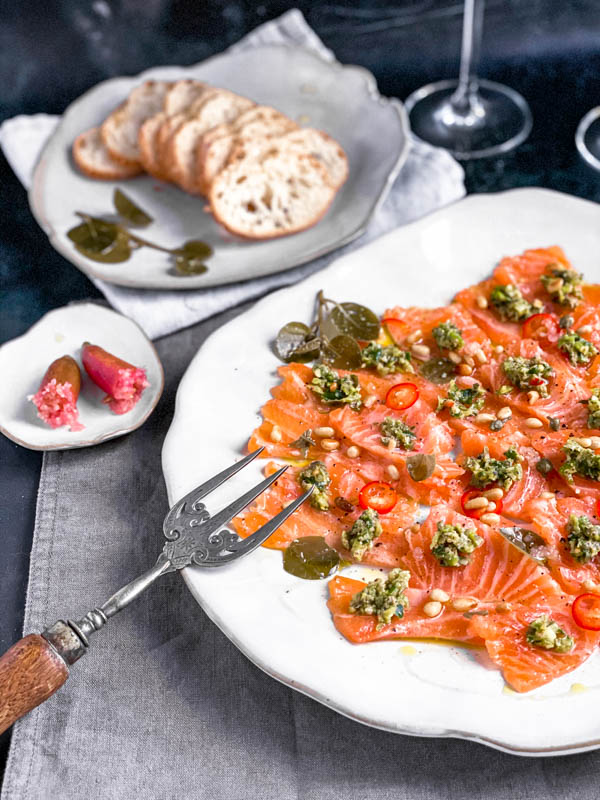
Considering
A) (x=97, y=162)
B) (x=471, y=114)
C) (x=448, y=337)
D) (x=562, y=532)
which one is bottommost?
(x=562, y=532)

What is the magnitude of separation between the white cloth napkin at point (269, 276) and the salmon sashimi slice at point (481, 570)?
1845 millimetres

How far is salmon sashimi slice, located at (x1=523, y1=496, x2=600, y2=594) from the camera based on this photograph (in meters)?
3.13

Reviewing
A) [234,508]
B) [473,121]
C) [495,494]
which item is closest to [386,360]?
[495,494]

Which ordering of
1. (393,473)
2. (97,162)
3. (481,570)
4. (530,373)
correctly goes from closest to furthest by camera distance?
(481,570), (393,473), (530,373), (97,162)

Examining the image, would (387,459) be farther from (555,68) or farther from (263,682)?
(555,68)

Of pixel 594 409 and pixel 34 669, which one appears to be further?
pixel 594 409

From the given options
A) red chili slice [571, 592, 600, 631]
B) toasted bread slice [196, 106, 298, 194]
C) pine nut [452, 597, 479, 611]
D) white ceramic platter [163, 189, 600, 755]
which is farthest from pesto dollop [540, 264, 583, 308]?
toasted bread slice [196, 106, 298, 194]

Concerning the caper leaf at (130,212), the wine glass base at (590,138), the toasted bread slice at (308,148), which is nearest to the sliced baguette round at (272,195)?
the toasted bread slice at (308,148)

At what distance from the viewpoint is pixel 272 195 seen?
471cm

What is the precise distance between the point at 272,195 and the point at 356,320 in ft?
3.44

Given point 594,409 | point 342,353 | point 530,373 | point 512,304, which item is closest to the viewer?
point 594,409

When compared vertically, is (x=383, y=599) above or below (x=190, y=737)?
above

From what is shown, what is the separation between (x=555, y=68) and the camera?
5.98 m

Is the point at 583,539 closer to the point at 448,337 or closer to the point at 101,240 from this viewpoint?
the point at 448,337
